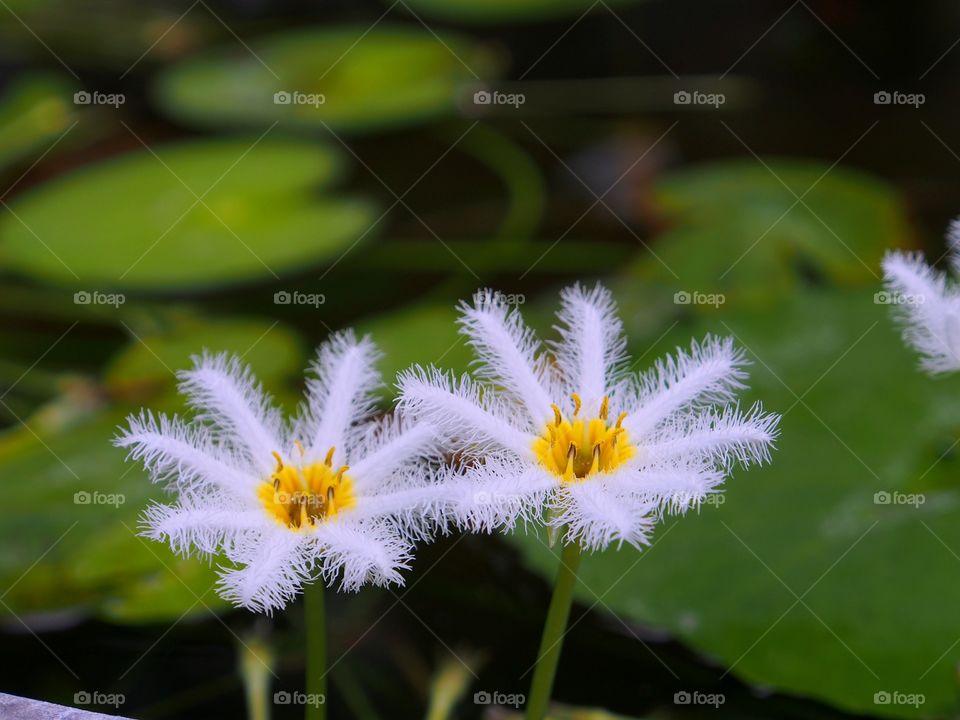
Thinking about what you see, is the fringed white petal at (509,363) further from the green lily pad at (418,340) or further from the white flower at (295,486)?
the green lily pad at (418,340)

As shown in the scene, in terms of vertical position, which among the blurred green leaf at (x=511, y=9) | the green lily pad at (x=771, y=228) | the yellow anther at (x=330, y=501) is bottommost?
the yellow anther at (x=330, y=501)

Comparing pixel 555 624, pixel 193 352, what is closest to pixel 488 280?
pixel 193 352

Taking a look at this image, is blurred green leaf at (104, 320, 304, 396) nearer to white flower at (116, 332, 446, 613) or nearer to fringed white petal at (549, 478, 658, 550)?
white flower at (116, 332, 446, 613)

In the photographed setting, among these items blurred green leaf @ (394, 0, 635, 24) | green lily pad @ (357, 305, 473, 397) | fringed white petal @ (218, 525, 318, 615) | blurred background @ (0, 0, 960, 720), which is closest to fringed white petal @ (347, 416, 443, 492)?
fringed white petal @ (218, 525, 318, 615)

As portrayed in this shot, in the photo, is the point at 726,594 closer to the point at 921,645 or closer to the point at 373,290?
the point at 921,645

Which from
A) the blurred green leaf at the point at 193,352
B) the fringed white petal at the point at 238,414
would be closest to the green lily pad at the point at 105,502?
the blurred green leaf at the point at 193,352

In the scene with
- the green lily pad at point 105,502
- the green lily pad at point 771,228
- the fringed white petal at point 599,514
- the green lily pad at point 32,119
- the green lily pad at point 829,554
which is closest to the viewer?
the fringed white petal at point 599,514

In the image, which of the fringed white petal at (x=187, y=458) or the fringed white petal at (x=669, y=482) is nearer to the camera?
the fringed white petal at (x=669, y=482)

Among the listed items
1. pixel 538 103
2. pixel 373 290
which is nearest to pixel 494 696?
pixel 373 290
